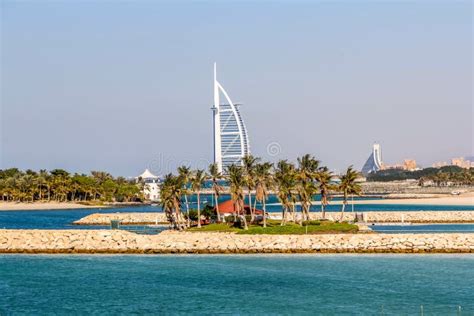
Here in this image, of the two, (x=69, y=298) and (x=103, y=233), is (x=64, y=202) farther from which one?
(x=69, y=298)

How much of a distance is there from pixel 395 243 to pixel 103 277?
23772 millimetres

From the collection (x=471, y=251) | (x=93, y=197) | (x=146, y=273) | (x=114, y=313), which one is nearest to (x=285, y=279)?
(x=146, y=273)

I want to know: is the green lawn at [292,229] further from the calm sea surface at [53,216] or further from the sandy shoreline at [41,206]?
the sandy shoreline at [41,206]

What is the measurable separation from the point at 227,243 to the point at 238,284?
15.1m

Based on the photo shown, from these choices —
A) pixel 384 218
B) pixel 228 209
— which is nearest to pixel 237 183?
pixel 228 209

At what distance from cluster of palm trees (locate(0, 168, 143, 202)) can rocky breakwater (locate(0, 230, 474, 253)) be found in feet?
342

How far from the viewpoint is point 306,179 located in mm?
82562

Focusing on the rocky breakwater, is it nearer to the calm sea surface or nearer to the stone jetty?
the calm sea surface

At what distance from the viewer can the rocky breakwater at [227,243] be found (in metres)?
61.7

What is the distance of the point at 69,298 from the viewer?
1742 inches

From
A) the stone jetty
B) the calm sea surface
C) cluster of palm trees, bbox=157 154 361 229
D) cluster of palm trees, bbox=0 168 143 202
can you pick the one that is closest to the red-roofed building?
cluster of palm trees, bbox=157 154 361 229

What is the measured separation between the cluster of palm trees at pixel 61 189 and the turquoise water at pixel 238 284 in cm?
10914

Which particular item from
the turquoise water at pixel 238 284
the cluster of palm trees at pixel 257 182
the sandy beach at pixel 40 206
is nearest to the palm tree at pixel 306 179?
the cluster of palm trees at pixel 257 182

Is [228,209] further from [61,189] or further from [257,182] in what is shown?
[61,189]
